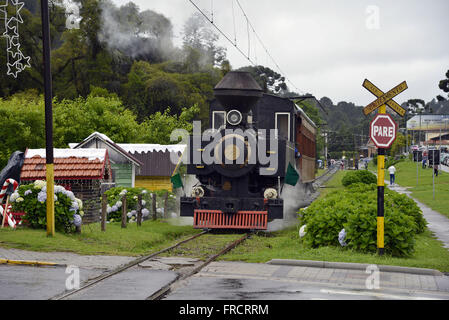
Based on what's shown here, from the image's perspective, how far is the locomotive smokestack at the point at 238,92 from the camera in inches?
655

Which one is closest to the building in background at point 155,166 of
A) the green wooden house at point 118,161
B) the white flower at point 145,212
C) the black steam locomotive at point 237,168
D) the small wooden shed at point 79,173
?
the green wooden house at point 118,161

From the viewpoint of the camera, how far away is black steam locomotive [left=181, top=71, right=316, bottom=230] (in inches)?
654

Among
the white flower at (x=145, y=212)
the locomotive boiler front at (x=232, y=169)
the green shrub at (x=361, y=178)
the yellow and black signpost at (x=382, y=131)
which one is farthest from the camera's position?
the green shrub at (x=361, y=178)

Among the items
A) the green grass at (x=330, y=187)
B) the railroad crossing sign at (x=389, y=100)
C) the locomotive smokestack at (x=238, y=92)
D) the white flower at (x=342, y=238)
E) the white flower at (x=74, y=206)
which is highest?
the locomotive smokestack at (x=238, y=92)

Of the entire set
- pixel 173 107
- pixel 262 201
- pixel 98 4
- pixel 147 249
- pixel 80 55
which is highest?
pixel 98 4

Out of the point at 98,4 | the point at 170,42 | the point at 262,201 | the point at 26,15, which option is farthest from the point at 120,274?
the point at 170,42

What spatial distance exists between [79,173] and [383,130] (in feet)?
30.8

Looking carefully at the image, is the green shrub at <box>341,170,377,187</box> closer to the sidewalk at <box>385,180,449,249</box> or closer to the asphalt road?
the sidewalk at <box>385,180,449,249</box>

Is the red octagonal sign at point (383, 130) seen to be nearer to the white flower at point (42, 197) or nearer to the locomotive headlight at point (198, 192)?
the locomotive headlight at point (198, 192)

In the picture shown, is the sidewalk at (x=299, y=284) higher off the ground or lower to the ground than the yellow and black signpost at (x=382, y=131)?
lower

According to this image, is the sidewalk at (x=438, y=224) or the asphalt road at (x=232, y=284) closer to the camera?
the asphalt road at (x=232, y=284)
